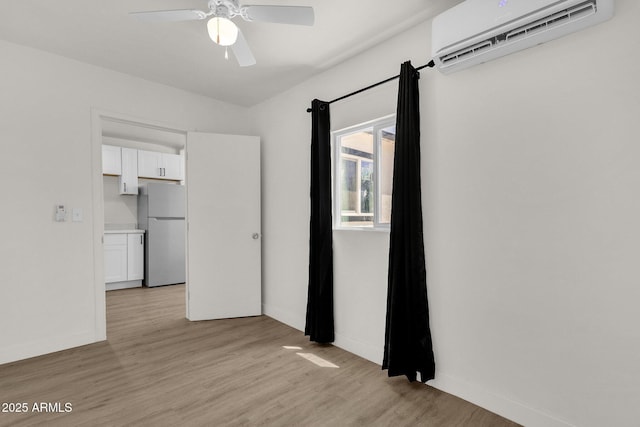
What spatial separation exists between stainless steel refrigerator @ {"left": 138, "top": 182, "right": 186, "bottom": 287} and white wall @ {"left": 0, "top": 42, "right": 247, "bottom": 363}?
2.29 m

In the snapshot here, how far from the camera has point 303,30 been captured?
2344 mm

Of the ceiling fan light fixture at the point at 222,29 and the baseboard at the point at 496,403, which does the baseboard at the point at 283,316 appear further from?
the ceiling fan light fixture at the point at 222,29

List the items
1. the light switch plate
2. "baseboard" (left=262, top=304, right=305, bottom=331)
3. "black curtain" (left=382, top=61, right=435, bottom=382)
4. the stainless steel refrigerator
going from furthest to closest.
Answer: the stainless steel refrigerator, "baseboard" (left=262, top=304, right=305, bottom=331), the light switch plate, "black curtain" (left=382, top=61, right=435, bottom=382)

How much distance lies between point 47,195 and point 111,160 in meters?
2.83

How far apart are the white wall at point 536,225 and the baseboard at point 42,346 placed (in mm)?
2644

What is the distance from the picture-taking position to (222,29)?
1.76 meters

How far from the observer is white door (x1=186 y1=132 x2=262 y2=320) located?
3520mm

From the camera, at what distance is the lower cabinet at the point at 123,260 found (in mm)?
4906

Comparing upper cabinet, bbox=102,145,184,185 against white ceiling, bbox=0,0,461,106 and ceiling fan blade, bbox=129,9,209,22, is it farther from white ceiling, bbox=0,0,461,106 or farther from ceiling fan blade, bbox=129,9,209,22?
ceiling fan blade, bbox=129,9,209,22

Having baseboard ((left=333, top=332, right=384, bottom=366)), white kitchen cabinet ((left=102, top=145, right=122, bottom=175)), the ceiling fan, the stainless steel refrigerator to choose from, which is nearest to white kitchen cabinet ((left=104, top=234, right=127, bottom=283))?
the stainless steel refrigerator

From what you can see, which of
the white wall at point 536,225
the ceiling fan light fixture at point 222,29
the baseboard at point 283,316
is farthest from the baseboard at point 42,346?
the ceiling fan light fixture at point 222,29

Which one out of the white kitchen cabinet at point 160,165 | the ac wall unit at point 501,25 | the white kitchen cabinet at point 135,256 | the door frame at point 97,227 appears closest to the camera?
the ac wall unit at point 501,25

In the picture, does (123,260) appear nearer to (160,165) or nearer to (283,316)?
(160,165)

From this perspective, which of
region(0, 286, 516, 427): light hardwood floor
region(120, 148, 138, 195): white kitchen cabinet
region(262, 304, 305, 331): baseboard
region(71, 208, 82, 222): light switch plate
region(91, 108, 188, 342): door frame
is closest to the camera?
region(0, 286, 516, 427): light hardwood floor
